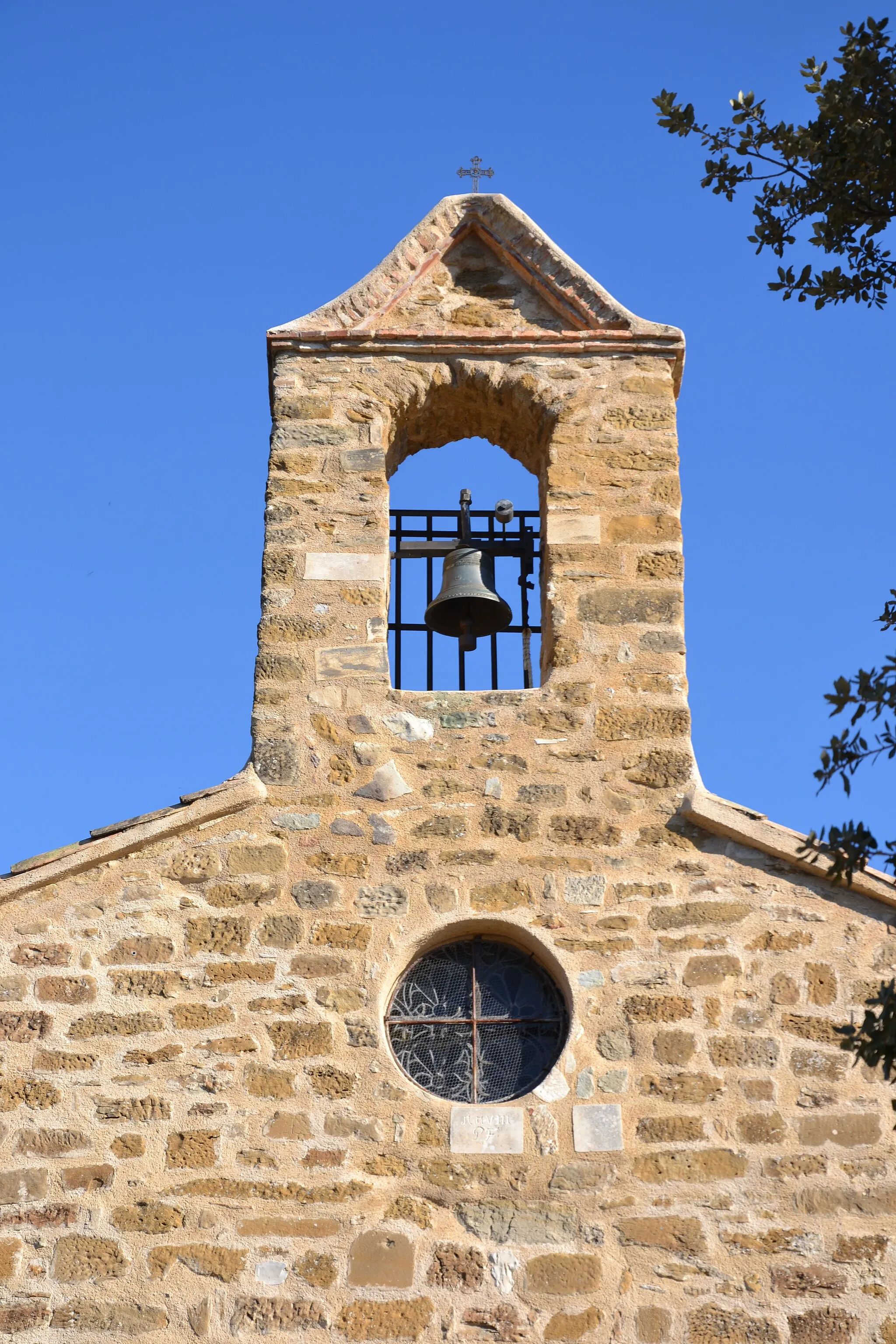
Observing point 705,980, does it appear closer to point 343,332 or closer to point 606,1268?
point 606,1268

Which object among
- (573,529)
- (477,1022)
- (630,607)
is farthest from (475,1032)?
(573,529)

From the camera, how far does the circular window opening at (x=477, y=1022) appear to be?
22.9 ft

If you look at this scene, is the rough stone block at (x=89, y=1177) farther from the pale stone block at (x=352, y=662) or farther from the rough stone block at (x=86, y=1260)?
the pale stone block at (x=352, y=662)

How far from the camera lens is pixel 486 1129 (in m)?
6.73

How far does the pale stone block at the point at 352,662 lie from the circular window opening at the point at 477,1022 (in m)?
1.19

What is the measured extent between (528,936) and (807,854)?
105cm

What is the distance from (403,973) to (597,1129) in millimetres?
940

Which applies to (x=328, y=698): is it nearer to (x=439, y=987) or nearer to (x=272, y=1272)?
(x=439, y=987)

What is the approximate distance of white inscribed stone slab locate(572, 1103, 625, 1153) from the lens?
6.67 m

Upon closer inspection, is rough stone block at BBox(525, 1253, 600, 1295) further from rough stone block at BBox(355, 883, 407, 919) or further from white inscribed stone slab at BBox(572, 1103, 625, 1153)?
rough stone block at BBox(355, 883, 407, 919)

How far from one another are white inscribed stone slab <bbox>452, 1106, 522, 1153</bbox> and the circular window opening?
11 cm

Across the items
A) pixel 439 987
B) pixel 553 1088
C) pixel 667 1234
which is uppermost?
pixel 439 987

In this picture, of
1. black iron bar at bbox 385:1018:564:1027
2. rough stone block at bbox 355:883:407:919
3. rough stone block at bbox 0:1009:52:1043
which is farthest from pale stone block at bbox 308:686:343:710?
rough stone block at bbox 0:1009:52:1043

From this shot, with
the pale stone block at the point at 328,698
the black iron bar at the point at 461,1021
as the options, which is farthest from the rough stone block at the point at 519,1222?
the pale stone block at the point at 328,698
